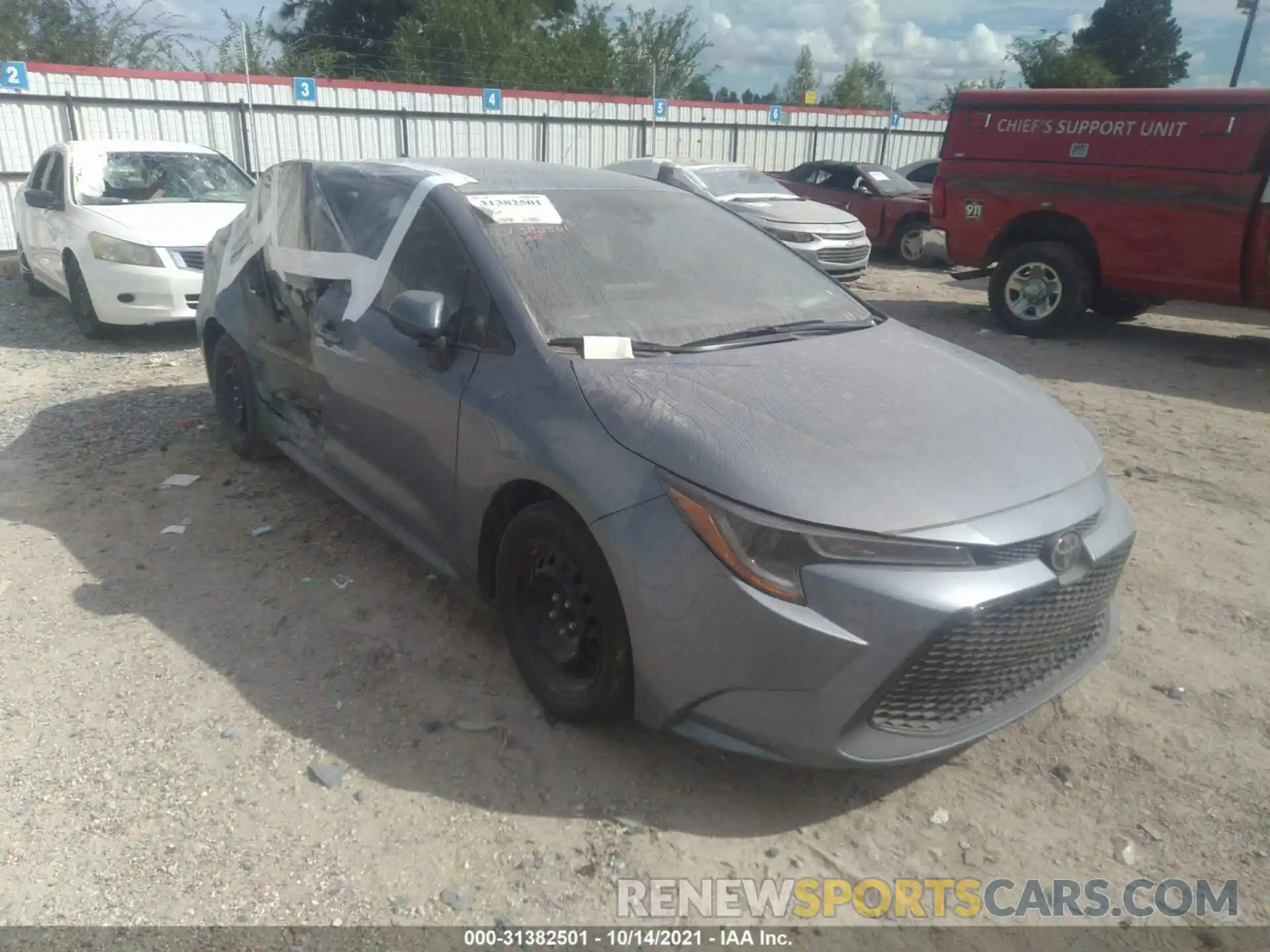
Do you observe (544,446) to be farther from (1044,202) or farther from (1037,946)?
(1044,202)

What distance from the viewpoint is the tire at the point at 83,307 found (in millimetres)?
8203

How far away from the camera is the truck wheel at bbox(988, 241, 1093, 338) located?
899cm

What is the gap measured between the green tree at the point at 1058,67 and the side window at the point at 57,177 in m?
45.0

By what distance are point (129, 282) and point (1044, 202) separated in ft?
27.0

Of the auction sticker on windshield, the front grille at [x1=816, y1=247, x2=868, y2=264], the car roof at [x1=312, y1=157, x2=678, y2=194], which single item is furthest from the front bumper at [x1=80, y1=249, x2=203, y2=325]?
the front grille at [x1=816, y1=247, x2=868, y2=264]

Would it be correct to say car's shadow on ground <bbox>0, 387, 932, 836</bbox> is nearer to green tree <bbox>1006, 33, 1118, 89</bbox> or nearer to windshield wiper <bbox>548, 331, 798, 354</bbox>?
windshield wiper <bbox>548, 331, 798, 354</bbox>

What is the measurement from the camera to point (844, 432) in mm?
2705

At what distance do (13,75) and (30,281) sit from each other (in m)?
5.16

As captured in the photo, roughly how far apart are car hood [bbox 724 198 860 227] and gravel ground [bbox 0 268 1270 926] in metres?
8.13

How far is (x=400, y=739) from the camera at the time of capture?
306 centimetres

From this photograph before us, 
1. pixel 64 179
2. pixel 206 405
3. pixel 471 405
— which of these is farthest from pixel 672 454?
pixel 64 179

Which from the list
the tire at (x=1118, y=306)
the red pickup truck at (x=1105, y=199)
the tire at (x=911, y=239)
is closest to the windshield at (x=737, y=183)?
the tire at (x=911, y=239)

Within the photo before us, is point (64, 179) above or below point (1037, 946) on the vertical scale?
above

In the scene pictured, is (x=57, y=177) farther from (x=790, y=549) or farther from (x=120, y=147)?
(x=790, y=549)
